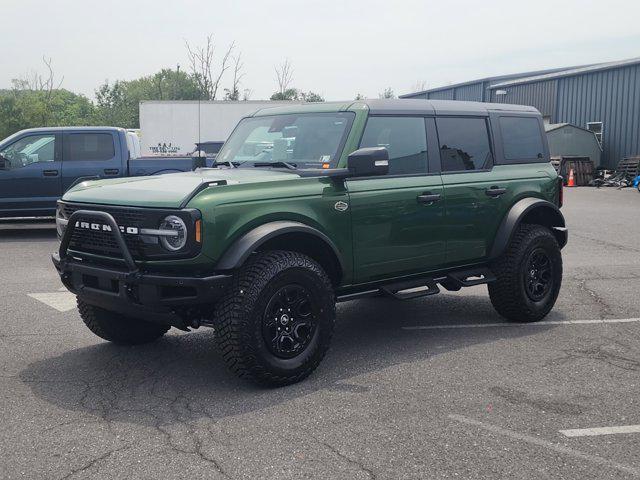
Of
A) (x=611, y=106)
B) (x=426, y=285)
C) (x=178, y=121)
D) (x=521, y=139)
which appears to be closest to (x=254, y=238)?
(x=426, y=285)

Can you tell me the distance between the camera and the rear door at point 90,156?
1270 centimetres

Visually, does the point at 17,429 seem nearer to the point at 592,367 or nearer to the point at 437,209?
the point at 437,209

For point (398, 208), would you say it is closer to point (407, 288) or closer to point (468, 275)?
point (407, 288)

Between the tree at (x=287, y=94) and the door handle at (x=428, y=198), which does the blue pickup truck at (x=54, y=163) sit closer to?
the door handle at (x=428, y=198)

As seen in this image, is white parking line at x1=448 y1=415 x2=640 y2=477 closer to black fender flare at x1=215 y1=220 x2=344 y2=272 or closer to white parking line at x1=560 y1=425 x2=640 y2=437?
white parking line at x1=560 y1=425 x2=640 y2=437

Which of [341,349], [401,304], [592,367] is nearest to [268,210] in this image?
[341,349]

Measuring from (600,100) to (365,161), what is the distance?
98.1 ft

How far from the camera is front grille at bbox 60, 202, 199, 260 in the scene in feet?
14.7

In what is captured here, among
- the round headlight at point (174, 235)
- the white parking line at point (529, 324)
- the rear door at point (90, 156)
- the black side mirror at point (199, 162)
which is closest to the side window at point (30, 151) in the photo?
the rear door at point (90, 156)

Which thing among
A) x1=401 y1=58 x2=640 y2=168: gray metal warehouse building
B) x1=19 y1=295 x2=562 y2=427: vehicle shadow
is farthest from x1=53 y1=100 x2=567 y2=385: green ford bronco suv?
x1=401 y1=58 x2=640 y2=168: gray metal warehouse building

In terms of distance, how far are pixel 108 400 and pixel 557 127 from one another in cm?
2845

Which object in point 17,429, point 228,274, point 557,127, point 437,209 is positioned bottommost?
point 17,429

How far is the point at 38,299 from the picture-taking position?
7.55 meters

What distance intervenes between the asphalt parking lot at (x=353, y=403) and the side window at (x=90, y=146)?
A: 20.1 feet
